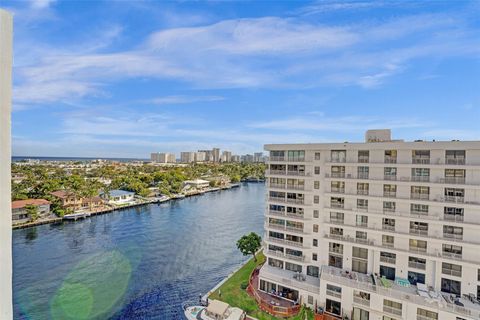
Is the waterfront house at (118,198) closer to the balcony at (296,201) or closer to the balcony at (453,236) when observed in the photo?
the balcony at (296,201)

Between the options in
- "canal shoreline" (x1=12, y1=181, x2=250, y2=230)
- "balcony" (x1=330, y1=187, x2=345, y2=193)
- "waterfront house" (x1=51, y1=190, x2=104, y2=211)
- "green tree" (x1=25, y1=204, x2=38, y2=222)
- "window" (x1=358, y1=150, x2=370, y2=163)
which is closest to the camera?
"window" (x1=358, y1=150, x2=370, y2=163)

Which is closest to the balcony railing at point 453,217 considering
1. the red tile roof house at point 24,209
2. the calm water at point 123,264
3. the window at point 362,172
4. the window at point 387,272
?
the window at point 387,272

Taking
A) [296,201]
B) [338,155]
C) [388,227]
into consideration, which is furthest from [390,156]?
[296,201]

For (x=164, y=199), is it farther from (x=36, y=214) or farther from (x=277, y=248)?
(x=277, y=248)

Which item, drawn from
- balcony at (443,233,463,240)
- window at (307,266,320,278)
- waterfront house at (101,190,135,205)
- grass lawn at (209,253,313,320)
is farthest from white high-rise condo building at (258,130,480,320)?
waterfront house at (101,190,135,205)

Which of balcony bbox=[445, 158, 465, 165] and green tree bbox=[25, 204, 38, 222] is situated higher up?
balcony bbox=[445, 158, 465, 165]

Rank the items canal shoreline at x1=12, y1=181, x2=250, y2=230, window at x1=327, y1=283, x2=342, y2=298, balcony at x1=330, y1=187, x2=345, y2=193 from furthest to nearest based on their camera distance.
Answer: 1. canal shoreline at x1=12, y1=181, x2=250, y2=230
2. balcony at x1=330, y1=187, x2=345, y2=193
3. window at x1=327, y1=283, x2=342, y2=298

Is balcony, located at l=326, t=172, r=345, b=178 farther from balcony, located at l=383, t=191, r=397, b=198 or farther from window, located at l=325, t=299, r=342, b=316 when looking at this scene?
window, located at l=325, t=299, r=342, b=316

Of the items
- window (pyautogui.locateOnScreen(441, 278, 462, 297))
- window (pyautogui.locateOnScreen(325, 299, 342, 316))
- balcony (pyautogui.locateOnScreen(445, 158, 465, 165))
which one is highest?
balcony (pyautogui.locateOnScreen(445, 158, 465, 165))
